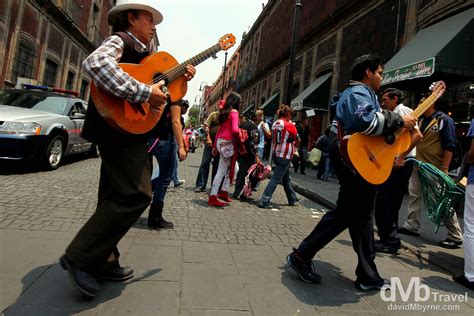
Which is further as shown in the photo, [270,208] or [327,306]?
[270,208]

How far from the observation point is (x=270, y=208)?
6.03 m

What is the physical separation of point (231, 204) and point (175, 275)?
3290mm

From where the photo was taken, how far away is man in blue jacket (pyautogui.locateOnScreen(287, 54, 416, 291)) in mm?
2652

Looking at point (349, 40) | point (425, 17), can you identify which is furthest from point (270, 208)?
point (349, 40)

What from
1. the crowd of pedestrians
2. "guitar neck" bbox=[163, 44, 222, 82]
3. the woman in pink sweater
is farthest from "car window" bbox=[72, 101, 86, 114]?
"guitar neck" bbox=[163, 44, 222, 82]

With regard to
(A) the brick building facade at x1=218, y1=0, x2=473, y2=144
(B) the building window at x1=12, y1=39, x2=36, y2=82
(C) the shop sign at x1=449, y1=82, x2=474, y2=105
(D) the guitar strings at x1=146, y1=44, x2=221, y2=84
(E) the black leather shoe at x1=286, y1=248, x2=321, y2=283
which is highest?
(A) the brick building facade at x1=218, y1=0, x2=473, y2=144

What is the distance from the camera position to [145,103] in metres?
2.37

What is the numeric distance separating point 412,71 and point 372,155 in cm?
623

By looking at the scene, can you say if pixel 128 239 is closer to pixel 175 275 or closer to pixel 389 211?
pixel 175 275

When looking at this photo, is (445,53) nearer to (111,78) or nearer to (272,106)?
(111,78)

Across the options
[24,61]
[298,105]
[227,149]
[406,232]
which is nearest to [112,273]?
[227,149]

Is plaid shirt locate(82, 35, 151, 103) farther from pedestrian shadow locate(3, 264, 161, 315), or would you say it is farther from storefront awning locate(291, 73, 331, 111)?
storefront awning locate(291, 73, 331, 111)

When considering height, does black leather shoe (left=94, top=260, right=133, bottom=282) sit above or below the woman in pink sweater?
below

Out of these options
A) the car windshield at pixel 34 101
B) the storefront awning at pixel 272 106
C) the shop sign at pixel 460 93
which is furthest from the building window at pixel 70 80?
the shop sign at pixel 460 93
